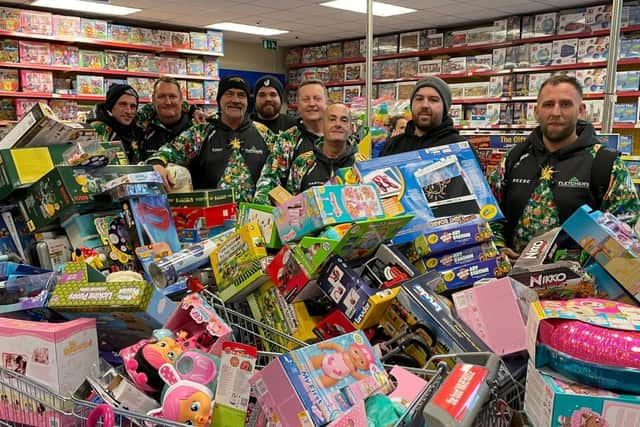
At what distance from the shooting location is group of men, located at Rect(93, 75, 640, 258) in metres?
2.41

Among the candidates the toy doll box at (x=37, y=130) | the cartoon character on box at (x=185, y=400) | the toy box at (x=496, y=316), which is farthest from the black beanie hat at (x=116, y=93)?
the toy box at (x=496, y=316)

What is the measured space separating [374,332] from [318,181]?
1.44 m

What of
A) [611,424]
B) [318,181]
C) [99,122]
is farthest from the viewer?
[99,122]

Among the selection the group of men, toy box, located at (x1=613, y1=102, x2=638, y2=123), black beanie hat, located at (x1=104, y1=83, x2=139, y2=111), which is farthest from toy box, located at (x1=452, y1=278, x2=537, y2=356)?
toy box, located at (x1=613, y1=102, x2=638, y2=123)

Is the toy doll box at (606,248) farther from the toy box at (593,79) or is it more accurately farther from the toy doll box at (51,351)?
the toy box at (593,79)

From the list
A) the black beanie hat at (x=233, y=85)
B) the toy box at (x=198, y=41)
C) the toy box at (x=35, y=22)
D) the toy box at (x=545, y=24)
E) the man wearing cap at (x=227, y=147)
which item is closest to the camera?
the man wearing cap at (x=227, y=147)

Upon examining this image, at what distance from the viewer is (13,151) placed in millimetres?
2035

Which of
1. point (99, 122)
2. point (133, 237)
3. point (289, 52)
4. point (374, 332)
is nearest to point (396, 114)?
point (99, 122)

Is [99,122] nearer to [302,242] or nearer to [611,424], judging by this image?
[302,242]

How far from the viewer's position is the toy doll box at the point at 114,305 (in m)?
1.42

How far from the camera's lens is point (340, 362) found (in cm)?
114

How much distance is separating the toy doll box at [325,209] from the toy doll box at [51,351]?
588 millimetres

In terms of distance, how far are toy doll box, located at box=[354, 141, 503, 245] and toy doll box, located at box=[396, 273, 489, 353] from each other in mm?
400

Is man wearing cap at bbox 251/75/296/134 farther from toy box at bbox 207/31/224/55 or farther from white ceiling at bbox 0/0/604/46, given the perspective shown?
toy box at bbox 207/31/224/55
